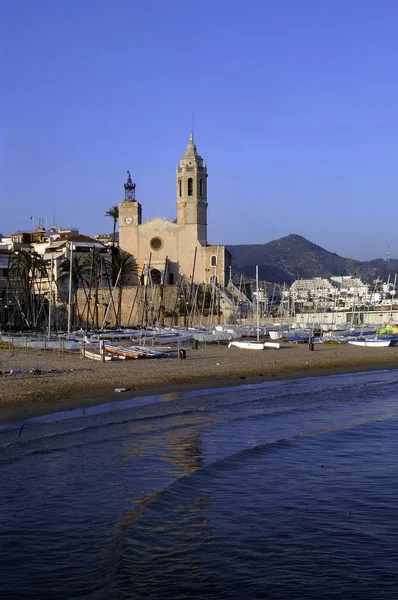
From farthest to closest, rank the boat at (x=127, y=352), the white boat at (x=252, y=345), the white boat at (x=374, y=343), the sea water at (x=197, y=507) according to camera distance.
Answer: the white boat at (x=374, y=343)
the white boat at (x=252, y=345)
the boat at (x=127, y=352)
the sea water at (x=197, y=507)

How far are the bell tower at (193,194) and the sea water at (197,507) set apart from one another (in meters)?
70.9

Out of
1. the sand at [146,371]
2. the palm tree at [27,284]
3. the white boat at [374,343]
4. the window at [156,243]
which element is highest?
the window at [156,243]

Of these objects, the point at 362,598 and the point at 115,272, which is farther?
the point at 115,272

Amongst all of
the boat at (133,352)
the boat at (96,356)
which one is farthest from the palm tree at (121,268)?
the boat at (96,356)

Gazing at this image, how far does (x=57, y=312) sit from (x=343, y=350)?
2807 centimetres

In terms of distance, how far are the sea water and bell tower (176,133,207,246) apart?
70.9 metres

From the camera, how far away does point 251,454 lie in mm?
17141

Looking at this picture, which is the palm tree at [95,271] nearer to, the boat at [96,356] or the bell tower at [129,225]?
the bell tower at [129,225]

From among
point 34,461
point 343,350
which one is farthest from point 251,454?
point 343,350

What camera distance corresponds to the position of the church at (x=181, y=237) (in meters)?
90.6

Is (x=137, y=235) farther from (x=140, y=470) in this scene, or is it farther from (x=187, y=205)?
(x=140, y=470)

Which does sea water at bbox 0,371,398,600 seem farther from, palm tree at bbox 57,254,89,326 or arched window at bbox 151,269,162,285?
arched window at bbox 151,269,162,285

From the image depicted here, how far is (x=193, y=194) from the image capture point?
9300 centimetres

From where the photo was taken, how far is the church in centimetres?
9062
